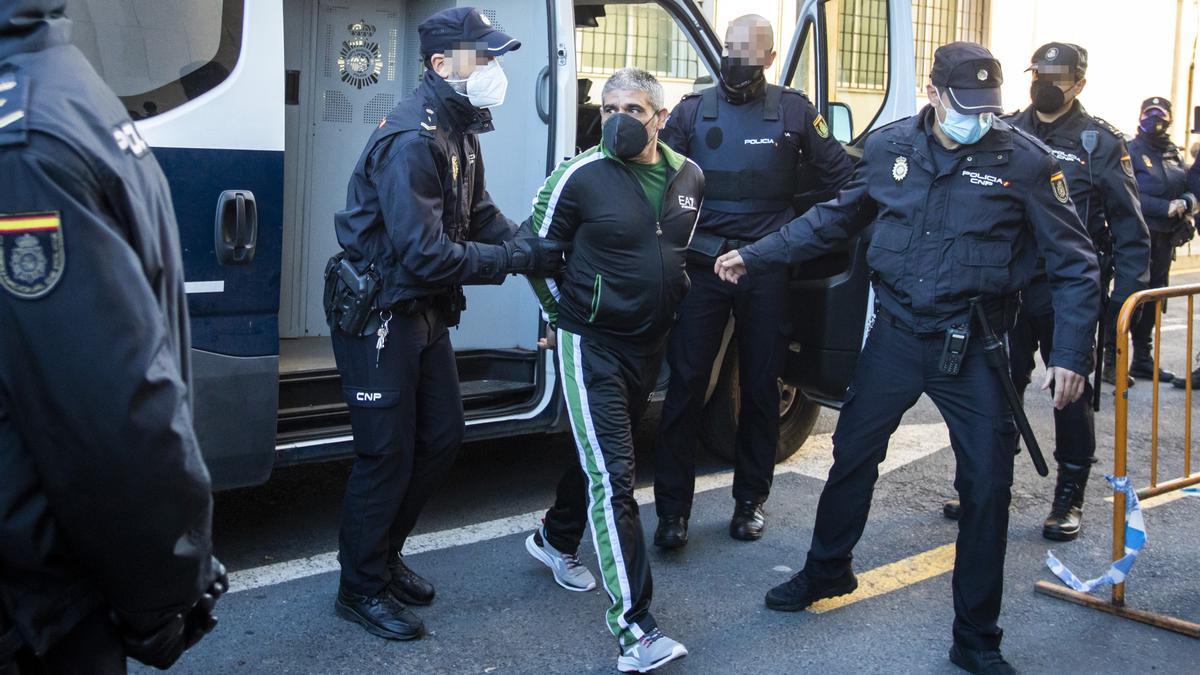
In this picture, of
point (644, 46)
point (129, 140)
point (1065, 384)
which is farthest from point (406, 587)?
point (644, 46)

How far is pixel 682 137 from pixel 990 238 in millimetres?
1542

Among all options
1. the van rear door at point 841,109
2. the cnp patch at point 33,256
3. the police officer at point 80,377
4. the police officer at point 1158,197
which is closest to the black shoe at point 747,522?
the van rear door at point 841,109

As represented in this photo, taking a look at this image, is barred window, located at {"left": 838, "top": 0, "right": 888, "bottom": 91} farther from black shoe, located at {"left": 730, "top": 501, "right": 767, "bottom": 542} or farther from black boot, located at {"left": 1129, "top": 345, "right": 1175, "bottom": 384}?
black boot, located at {"left": 1129, "top": 345, "right": 1175, "bottom": 384}

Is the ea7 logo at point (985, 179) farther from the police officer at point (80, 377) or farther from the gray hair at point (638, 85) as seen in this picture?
the police officer at point (80, 377)

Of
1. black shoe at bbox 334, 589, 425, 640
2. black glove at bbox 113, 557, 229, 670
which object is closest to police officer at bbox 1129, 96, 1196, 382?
black shoe at bbox 334, 589, 425, 640

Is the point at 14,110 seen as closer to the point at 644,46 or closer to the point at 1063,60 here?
the point at 1063,60

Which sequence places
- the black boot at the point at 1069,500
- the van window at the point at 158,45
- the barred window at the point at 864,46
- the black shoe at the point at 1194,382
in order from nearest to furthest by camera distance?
the van window at the point at 158,45 < the black boot at the point at 1069,500 < the barred window at the point at 864,46 < the black shoe at the point at 1194,382

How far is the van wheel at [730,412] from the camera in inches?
224

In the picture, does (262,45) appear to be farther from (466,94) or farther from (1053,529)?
(1053,529)

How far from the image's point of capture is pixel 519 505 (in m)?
5.36

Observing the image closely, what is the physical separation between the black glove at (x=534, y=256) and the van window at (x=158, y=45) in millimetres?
1062

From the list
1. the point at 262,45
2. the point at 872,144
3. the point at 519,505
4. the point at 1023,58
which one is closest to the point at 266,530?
the point at 519,505

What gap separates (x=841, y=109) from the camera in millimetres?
5758

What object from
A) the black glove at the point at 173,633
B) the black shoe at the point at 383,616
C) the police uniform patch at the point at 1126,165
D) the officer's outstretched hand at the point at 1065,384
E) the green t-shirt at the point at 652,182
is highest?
the police uniform patch at the point at 1126,165
